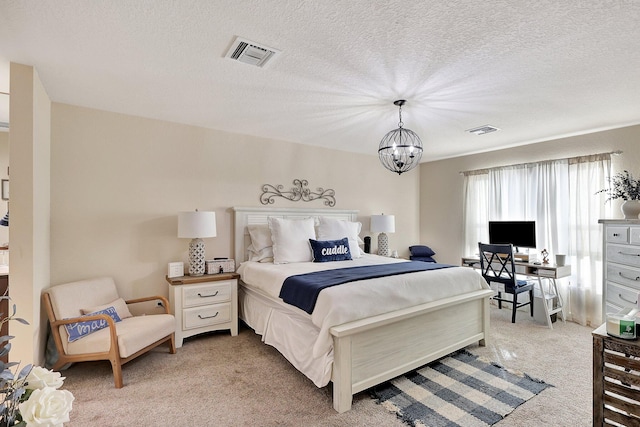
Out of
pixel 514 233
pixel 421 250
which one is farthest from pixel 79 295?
pixel 514 233

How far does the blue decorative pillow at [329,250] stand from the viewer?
3.63 m

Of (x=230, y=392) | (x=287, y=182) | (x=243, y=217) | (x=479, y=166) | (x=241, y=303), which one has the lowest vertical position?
(x=230, y=392)

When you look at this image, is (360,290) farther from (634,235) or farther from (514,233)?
(514,233)

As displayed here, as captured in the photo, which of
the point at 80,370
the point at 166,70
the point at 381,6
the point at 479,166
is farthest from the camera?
the point at 479,166

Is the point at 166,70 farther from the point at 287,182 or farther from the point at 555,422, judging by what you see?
the point at 555,422

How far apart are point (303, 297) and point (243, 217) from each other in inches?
72.8

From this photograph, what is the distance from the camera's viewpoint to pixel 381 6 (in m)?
1.63

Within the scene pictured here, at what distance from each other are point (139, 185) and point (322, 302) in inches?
96.9

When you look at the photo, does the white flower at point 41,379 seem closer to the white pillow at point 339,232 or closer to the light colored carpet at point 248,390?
the light colored carpet at point 248,390

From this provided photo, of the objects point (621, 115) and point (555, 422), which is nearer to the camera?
point (555, 422)

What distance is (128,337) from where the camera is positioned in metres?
2.44

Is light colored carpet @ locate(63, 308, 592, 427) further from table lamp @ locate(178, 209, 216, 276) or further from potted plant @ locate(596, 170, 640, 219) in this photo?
potted plant @ locate(596, 170, 640, 219)

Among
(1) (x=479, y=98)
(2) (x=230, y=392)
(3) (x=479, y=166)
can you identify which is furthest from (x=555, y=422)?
(3) (x=479, y=166)

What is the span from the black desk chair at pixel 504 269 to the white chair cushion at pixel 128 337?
3895 millimetres
